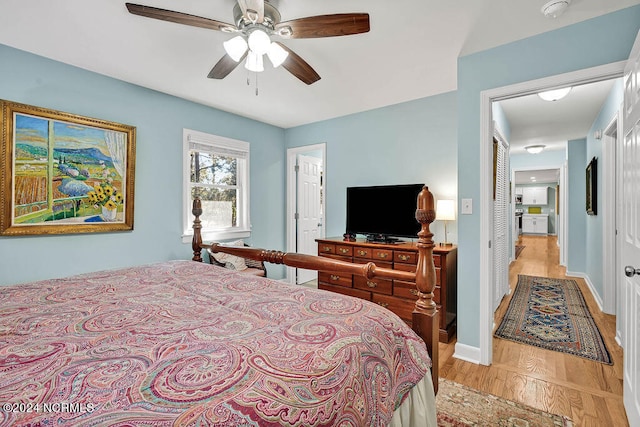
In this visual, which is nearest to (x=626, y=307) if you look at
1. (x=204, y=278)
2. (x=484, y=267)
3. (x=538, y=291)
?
(x=484, y=267)

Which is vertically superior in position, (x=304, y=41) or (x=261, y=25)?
(x=304, y=41)

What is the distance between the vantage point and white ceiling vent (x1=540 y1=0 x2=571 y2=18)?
177 centimetres

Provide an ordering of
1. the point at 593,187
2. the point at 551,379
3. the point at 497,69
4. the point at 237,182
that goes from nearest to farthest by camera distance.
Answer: the point at 551,379 → the point at 497,69 → the point at 593,187 → the point at 237,182

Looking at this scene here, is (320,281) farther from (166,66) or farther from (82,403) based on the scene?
(82,403)

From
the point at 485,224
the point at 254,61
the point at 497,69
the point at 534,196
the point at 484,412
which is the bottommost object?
the point at 484,412

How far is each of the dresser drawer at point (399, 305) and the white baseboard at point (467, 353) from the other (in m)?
0.49

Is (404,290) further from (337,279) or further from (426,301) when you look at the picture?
(426,301)

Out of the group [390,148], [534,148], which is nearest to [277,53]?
[390,148]

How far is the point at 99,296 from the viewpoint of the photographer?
4.44ft

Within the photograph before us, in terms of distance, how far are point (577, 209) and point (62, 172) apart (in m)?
7.10

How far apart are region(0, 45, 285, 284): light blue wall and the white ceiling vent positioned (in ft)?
10.8

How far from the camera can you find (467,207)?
95.0 inches

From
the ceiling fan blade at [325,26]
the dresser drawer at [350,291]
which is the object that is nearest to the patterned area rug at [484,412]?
the dresser drawer at [350,291]

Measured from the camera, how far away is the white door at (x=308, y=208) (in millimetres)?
4703
